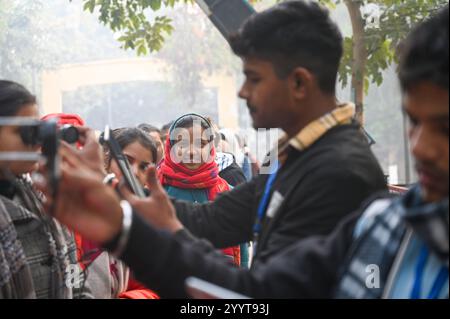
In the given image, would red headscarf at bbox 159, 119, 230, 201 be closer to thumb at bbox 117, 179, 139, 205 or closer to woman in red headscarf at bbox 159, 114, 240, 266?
woman in red headscarf at bbox 159, 114, 240, 266

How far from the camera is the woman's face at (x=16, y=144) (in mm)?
2316

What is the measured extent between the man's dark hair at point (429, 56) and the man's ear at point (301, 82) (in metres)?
0.81

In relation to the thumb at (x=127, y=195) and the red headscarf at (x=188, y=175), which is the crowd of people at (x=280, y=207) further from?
the red headscarf at (x=188, y=175)

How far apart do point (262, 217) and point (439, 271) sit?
0.87 m

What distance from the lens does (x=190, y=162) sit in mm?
5375

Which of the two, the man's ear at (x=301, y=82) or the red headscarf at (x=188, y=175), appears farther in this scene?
the red headscarf at (x=188, y=175)

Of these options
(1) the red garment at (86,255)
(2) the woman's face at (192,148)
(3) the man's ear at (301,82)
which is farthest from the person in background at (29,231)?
(2) the woman's face at (192,148)

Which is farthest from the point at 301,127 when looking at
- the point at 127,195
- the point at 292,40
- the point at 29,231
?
the point at 29,231

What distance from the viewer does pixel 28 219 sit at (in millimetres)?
2783

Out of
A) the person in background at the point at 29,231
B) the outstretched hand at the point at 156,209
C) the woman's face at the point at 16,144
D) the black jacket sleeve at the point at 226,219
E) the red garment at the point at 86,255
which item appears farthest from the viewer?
the red garment at the point at 86,255

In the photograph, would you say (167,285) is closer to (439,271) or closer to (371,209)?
(371,209)

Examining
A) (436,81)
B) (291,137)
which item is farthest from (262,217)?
(436,81)

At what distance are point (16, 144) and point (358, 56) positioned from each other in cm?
472

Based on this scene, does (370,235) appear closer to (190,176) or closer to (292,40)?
(292,40)
